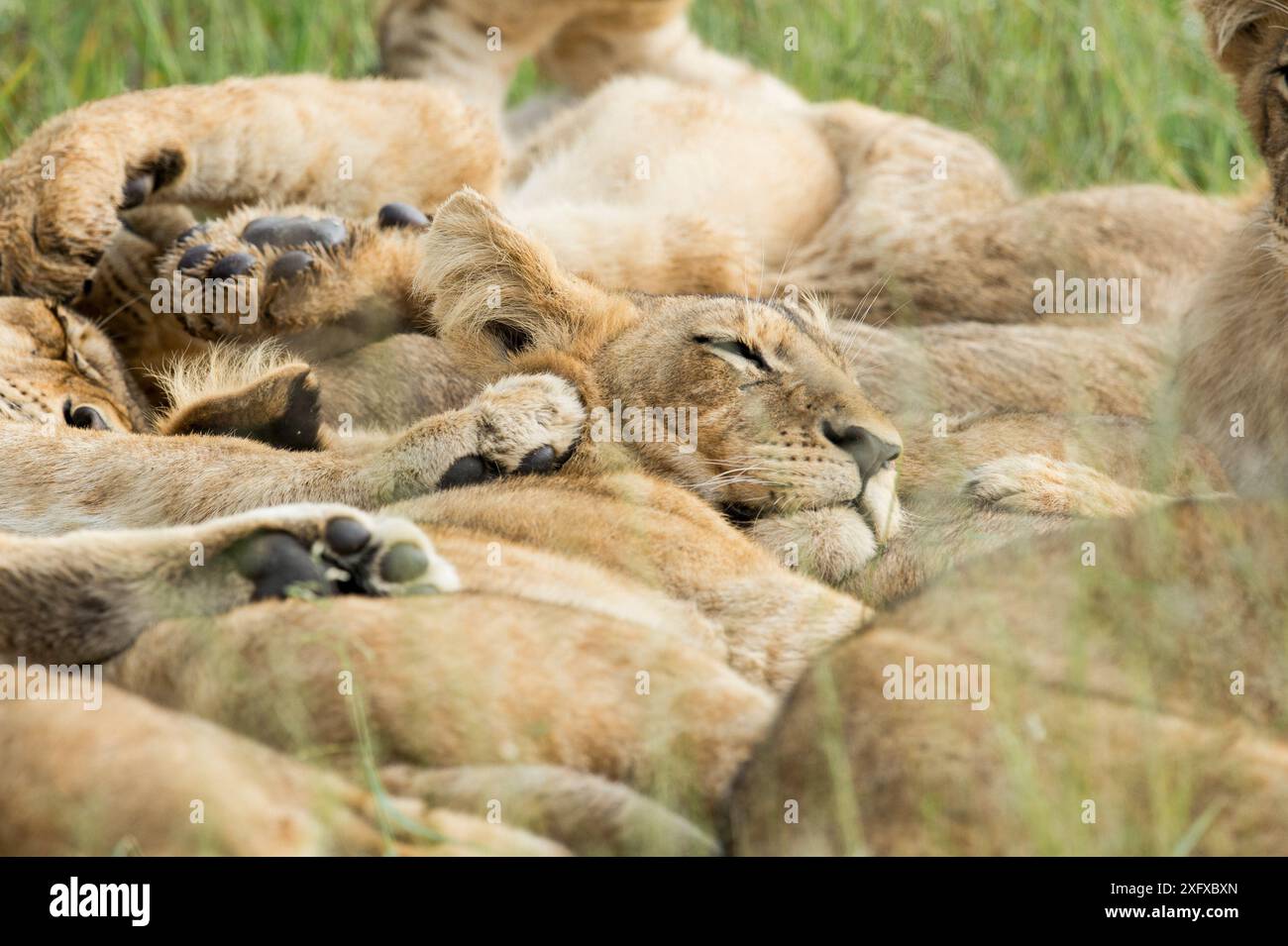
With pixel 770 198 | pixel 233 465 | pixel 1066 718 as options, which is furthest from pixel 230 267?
pixel 1066 718

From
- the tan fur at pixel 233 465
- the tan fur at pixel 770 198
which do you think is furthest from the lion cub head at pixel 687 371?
the tan fur at pixel 770 198

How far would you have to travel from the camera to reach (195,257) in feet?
13.2

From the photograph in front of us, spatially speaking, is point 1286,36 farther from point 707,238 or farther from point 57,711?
point 57,711

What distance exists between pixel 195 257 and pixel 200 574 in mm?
1497

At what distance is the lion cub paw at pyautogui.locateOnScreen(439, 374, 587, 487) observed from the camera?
3.28 metres

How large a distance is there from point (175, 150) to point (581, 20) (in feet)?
7.10

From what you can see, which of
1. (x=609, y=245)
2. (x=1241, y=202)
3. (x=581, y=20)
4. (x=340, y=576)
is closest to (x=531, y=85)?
(x=581, y=20)

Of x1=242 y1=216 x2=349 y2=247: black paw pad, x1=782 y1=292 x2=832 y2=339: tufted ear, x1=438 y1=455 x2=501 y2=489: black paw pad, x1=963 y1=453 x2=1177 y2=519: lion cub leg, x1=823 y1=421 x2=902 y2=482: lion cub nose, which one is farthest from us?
x1=242 y1=216 x2=349 y2=247: black paw pad

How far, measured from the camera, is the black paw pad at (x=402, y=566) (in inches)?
107

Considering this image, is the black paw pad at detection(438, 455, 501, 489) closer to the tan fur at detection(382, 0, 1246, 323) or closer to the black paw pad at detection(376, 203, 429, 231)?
the black paw pad at detection(376, 203, 429, 231)

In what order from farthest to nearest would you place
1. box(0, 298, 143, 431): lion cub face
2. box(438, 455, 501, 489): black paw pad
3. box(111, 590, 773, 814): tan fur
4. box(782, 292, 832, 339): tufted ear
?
box(782, 292, 832, 339): tufted ear < box(0, 298, 143, 431): lion cub face < box(438, 455, 501, 489): black paw pad < box(111, 590, 773, 814): tan fur

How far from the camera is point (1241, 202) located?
15.7ft

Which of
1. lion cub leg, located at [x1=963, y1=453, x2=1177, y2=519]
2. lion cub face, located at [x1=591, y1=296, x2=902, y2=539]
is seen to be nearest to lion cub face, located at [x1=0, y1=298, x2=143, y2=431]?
lion cub face, located at [x1=591, y1=296, x2=902, y2=539]

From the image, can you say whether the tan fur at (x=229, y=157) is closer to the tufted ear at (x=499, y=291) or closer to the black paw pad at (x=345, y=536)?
the tufted ear at (x=499, y=291)
